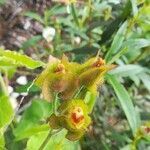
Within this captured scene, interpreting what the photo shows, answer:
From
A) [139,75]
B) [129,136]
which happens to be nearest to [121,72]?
[139,75]

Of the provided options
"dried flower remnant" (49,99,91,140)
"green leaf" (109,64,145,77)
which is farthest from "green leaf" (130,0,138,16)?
"dried flower remnant" (49,99,91,140)

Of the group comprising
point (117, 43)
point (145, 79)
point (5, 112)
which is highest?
point (5, 112)

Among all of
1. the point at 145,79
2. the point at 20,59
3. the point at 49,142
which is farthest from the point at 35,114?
the point at 145,79

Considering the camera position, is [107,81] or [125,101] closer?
[125,101]

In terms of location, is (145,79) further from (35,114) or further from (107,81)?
(35,114)

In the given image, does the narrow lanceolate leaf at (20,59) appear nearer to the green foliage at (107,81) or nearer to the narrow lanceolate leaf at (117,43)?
the green foliage at (107,81)

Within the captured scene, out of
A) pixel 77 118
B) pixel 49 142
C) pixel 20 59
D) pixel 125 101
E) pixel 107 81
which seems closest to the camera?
pixel 77 118
